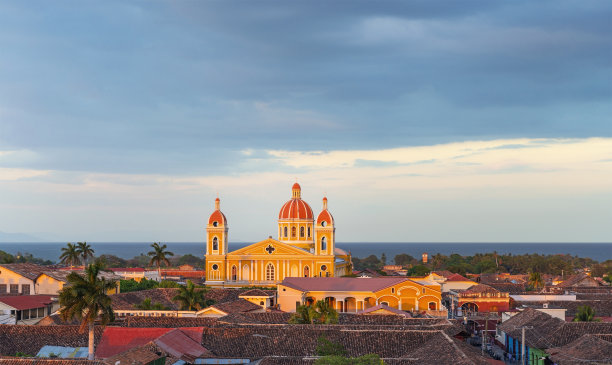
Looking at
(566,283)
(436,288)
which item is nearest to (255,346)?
(436,288)

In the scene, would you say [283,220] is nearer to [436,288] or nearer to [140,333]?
[436,288]

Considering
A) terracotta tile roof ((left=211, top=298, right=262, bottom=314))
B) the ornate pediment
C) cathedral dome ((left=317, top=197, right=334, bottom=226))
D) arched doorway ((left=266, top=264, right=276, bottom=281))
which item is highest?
cathedral dome ((left=317, top=197, right=334, bottom=226))

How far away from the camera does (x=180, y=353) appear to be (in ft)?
132

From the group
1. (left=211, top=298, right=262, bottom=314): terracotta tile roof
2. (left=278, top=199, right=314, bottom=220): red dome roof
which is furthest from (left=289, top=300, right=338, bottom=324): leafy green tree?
(left=278, top=199, right=314, bottom=220): red dome roof

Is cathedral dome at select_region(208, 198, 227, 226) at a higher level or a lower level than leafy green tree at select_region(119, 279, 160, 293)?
higher

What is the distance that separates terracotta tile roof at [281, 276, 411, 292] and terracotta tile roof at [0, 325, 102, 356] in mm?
33781

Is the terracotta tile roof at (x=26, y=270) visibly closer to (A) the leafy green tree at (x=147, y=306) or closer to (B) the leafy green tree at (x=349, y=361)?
(A) the leafy green tree at (x=147, y=306)

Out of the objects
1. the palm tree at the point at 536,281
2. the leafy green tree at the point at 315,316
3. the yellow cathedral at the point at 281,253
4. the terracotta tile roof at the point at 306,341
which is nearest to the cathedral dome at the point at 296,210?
the yellow cathedral at the point at 281,253

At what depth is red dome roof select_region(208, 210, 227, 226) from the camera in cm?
9731

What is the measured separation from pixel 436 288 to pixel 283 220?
28.6 m

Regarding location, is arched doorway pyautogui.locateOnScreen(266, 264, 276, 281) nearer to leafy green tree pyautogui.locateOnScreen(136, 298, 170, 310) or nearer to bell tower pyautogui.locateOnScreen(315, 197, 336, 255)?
bell tower pyautogui.locateOnScreen(315, 197, 336, 255)

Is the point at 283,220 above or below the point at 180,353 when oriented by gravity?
above

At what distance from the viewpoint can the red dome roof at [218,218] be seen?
9731 centimetres

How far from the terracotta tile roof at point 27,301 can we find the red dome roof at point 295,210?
42.6 meters
